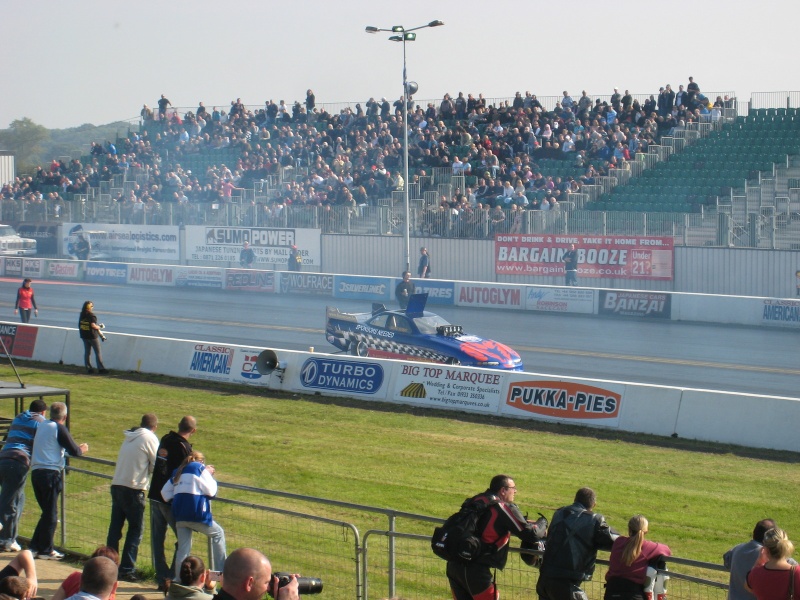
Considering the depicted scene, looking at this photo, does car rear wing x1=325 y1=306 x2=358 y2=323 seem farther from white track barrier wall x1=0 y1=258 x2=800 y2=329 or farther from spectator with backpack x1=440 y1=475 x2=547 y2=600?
spectator with backpack x1=440 y1=475 x2=547 y2=600

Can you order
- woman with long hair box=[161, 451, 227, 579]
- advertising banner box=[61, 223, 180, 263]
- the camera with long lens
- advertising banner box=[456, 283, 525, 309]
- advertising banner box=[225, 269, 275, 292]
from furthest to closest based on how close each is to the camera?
advertising banner box=[61, 223, 180, 263], advertising banner box=[225, 269, 275, 292], advertising banner box=[456, 283, 525, 309], woman with long hair box=[161, 451, 227, 579], the camera with long lens

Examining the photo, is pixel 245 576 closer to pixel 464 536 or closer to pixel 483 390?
pixel 464 536

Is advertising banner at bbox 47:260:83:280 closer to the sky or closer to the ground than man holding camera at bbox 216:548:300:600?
closer to the sky

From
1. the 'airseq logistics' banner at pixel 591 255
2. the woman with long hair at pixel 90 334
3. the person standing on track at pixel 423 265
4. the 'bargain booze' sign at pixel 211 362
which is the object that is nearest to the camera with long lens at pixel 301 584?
the 'bargain booze' sign at pixel 211 362

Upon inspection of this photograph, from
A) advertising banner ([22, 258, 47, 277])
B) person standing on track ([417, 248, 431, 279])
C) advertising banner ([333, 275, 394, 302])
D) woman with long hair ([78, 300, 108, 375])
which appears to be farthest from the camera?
advertising banner ([22, 258, 47, 277])

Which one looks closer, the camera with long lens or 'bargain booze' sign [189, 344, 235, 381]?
the camera with long lens

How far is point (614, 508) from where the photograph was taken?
13.2m

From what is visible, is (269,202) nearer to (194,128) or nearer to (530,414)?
(194,128)

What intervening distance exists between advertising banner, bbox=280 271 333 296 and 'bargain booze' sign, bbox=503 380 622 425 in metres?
18.8

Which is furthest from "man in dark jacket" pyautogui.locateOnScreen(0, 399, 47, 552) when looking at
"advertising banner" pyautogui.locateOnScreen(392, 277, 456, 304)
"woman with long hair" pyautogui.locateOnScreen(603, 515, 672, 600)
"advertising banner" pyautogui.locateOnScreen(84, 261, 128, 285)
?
"advertising banner" pyautogui.locateOnScreen(84, 261, 128, 285)

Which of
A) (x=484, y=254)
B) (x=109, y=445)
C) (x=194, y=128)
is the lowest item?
(x=109, y=445)

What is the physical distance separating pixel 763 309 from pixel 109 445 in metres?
19.4

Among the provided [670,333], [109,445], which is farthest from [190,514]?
[670,333]

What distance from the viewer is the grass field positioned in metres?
13.2
